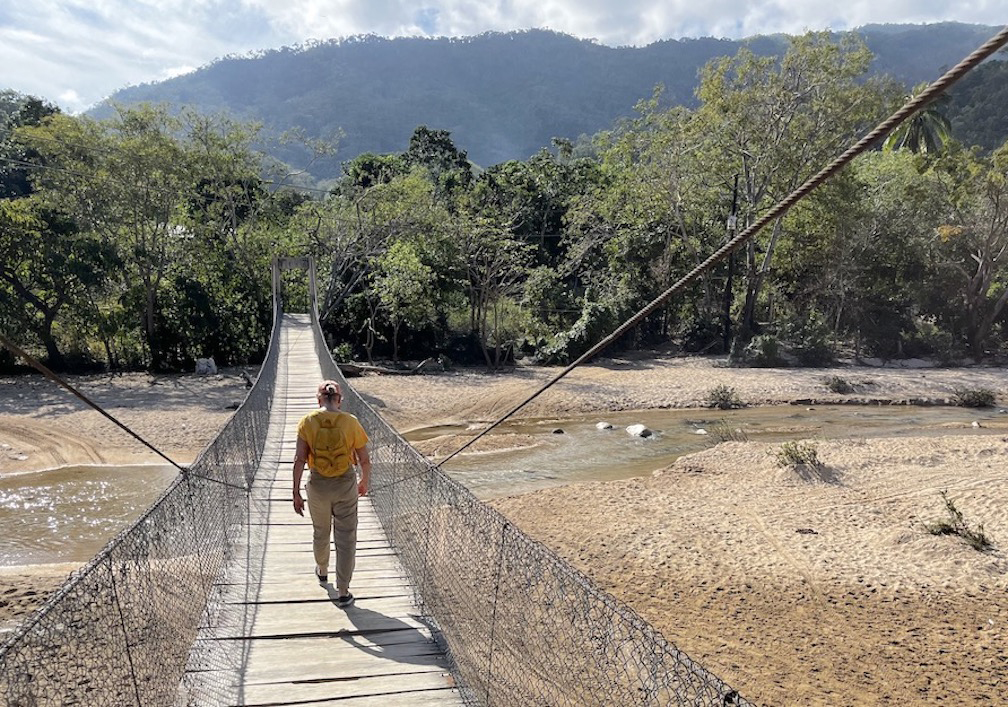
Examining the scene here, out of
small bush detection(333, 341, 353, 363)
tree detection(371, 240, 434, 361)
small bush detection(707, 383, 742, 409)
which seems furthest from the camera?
small bush detection(333, 341, 353, 363)

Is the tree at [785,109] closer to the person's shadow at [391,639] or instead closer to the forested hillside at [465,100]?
the person's shadow at [391,639]

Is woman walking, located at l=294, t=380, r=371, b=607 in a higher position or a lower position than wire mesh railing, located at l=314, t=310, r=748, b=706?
higher

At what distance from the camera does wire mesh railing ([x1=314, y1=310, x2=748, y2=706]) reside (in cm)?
260

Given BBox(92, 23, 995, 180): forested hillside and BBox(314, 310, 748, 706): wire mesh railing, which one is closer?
BBox(314, 310, 748, 706): wire mesh railing

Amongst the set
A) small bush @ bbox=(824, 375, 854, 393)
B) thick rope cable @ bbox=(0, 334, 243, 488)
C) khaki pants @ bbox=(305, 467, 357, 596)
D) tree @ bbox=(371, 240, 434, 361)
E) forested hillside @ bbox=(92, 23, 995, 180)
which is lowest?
small bush @ bbox=(824, 375, 854, 393)

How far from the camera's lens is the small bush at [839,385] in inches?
592

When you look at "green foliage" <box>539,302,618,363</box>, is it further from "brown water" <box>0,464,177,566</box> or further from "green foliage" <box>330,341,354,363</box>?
"brown water" <box>0,464,177,566</box>

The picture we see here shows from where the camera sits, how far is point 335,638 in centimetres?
292

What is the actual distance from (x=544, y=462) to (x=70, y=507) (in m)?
6.15

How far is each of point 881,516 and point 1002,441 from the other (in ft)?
13.8

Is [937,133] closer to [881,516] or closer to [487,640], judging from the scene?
[881,516]

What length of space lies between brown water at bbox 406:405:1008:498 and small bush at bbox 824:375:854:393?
3.18ft

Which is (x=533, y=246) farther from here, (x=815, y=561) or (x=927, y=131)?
(x=927, y=131)

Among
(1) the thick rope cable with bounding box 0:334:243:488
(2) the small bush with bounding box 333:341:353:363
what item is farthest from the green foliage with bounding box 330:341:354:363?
(1) the thick rope cable with bounding box 0:334:243:488
